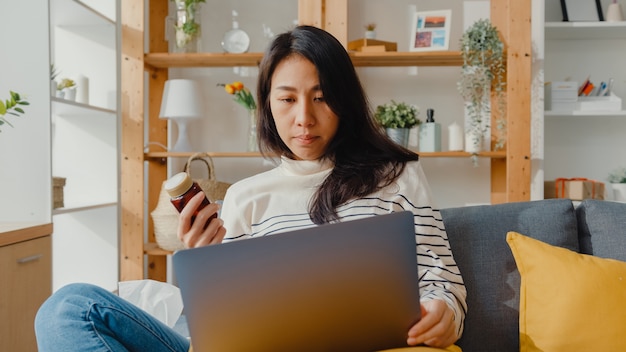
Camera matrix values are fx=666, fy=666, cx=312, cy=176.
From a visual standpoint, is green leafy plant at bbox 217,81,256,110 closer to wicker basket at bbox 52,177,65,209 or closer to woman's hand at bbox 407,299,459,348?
wicker basket at bbox 52,177,65,209

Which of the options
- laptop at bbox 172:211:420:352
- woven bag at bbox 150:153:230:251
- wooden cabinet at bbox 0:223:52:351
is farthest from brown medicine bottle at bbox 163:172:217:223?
woven bag at bbox 150:153:230:251

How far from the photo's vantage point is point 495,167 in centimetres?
343

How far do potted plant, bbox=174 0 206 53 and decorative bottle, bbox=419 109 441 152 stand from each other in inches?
47.6

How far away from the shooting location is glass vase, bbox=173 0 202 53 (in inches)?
131

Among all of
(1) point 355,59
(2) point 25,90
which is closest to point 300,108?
(2) point 25,90

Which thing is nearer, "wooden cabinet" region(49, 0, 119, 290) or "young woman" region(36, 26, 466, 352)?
"young woman" region(36, 26, 466, 352)

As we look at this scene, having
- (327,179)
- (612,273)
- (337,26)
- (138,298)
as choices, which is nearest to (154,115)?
(337,26)

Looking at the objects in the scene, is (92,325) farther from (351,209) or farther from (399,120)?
(399,120)

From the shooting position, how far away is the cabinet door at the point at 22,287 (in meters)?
2.02

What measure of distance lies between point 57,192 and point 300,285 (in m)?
1.96

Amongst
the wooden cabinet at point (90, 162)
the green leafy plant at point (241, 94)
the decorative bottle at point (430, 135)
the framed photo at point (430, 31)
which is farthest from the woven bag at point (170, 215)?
the framed photo at point (430, 31)

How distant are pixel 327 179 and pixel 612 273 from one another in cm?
66

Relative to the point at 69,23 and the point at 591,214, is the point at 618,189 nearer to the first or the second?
the point at 591,214

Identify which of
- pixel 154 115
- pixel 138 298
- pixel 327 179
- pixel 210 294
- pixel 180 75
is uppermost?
→ pixel 180 75
